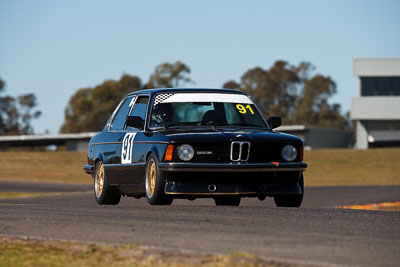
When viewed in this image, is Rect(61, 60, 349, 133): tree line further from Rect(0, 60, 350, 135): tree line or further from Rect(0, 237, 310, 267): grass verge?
Rect(0, 237, 310, 267): grass verge

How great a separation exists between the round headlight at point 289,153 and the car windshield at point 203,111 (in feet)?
3.49

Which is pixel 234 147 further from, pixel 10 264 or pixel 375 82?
pixel 375 82

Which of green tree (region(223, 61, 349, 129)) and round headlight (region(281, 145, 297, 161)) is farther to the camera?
green tree (region(223, 61, 349, 129))

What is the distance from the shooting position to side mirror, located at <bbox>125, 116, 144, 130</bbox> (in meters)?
12.7

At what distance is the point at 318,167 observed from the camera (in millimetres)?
63625

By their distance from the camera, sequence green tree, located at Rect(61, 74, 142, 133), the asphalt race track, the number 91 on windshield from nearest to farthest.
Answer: the asphalt race track, the number 91 on windshield, green tree, located at Rect(61, 74, 142, 133)

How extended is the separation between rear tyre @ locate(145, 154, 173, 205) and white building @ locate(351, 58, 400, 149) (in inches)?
2452

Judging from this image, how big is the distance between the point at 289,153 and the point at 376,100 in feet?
206

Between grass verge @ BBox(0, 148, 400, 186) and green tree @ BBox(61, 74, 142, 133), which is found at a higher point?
green tree @ BBox(61, 74, 142, 133)

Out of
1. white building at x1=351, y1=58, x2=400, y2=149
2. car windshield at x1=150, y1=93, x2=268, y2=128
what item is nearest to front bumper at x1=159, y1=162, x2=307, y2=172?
car windshield at x1=150, y1=93, x2=268, y2=128

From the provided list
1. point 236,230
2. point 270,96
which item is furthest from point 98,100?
point 236,230

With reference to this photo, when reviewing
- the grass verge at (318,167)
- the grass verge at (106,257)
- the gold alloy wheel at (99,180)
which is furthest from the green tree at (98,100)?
the grass verge at (106,257)

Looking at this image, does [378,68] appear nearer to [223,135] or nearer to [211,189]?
[223,135]

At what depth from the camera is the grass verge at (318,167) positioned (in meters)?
55.3
